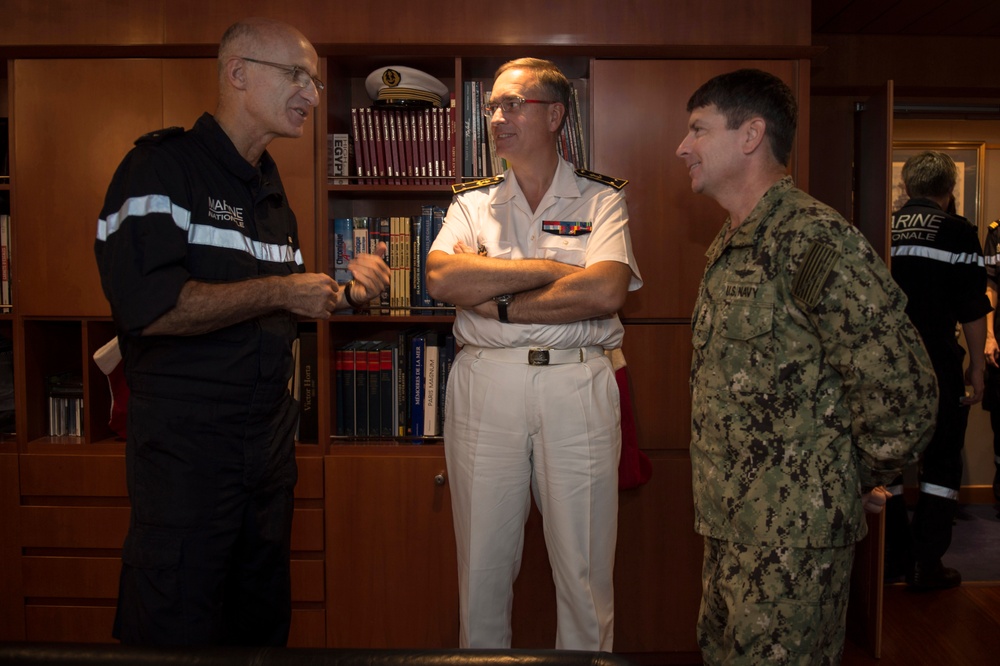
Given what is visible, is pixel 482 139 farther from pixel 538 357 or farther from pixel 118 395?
pixel 118 395

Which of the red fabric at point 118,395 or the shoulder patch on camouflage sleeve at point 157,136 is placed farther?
the red fabric at point 118,395

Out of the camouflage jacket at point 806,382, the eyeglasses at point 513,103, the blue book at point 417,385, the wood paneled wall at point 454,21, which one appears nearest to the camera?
the camouflage jacket at point 806,382

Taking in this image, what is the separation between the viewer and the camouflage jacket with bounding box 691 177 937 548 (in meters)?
1.46

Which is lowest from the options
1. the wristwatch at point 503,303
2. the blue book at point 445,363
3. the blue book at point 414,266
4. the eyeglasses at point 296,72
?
the blue book at point 445,363

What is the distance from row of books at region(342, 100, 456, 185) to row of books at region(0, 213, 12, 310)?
1280 mm

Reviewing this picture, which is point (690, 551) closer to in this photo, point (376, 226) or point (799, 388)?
point (799, 388)

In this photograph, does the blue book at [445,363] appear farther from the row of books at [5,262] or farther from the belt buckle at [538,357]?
the row of books at [5,262]

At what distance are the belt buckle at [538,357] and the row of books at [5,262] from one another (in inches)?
81.5

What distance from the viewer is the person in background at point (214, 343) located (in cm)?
168

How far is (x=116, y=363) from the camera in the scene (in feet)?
8.33

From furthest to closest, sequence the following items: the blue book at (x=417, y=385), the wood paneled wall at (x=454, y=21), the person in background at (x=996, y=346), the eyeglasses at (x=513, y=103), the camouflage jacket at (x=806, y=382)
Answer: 1. the person in background at (x=996, y=346)
2. the blue book at (x=417, y=385)
3. the wood paneled wall at (x=454, y=21)
4. the eyeglasses at (x=513, y=103)
5. the camouflage jacket at (x=806, y=382)

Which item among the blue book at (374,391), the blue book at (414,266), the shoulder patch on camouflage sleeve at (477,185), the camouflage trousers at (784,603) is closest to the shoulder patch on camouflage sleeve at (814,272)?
the camouflage trousers at (784,603)

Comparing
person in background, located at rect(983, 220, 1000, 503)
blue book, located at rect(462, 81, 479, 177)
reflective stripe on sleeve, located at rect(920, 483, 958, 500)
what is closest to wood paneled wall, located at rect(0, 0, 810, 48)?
blue book, located at rect(462, 81, 479, 177)

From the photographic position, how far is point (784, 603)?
153 centimetres
